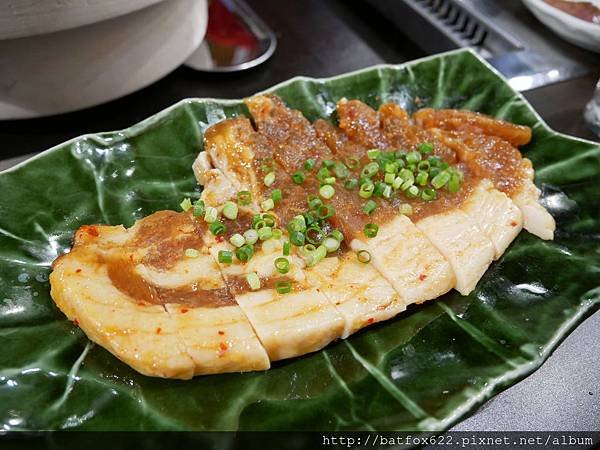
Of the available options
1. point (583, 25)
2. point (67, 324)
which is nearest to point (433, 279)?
point (67, 324)

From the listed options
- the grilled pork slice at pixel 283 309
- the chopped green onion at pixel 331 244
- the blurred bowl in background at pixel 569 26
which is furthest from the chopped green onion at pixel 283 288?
the blurred bowl in background at pixel 569 26

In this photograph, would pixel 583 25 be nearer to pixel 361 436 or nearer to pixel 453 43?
pixel 453 43

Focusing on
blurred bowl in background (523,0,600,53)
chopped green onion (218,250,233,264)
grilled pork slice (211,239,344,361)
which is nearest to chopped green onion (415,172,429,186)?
grilled pork slice (211,239,344,361)

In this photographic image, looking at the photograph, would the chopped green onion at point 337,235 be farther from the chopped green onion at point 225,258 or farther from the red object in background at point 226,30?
the red object in background at point 226,30

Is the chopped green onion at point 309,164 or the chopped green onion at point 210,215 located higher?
the chopped green onion at point 309,164

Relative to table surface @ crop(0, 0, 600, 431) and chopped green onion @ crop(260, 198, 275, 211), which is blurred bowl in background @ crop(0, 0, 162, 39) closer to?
table surface @ crop(0, 0, 600, 431)
